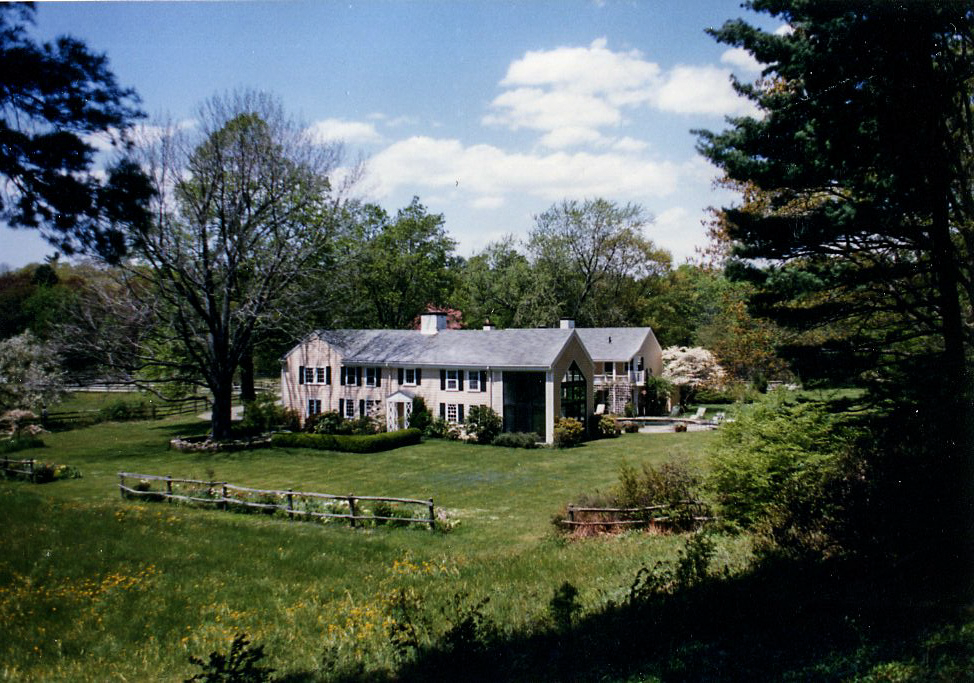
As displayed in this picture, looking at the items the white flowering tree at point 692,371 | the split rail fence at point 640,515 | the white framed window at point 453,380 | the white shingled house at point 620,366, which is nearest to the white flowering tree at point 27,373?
the white framed window at point 453,380

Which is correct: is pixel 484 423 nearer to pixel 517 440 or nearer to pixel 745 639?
pixel 517 440

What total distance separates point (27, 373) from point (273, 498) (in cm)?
1895

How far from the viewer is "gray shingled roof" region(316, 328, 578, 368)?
1372 inches

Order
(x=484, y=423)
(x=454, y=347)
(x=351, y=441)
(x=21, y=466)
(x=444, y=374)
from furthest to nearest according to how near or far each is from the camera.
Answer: (x=454, y=347), (x=444, y=374), (x=484, y=423), (x=351, y=441), (x=21, y=466)

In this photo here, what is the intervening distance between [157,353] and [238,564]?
94.8 ft

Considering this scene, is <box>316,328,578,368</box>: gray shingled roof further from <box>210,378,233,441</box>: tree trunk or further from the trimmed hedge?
<box>210,378,233,441</box>: tree trunk

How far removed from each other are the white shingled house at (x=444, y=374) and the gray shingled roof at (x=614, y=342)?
5.36 metres

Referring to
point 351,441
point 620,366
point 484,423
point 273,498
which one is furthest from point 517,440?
point 620,366

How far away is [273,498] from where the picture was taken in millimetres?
20391

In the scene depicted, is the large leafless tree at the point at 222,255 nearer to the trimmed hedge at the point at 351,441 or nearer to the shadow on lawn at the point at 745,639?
the trimmed hedge at the point at 351,441

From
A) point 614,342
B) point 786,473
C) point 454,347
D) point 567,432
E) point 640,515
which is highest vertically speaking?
point 614,342

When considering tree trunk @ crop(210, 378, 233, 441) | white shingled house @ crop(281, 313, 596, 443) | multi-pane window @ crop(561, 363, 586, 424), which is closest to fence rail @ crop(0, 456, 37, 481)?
tree trunk @ crop(210, 378, 233, 441)

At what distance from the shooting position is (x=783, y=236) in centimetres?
1348

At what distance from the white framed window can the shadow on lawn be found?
27.4 metres
